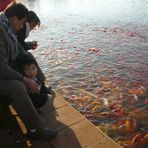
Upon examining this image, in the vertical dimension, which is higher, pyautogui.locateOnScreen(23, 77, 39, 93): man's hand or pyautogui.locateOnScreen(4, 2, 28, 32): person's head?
pyautogui.locateOnScreen(4, 2, 28, 32): person's head

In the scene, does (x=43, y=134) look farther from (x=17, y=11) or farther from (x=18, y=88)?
(x=17, y=11)

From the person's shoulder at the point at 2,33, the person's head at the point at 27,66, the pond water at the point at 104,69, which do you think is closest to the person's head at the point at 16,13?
the person's shoulder at the point at 2,33

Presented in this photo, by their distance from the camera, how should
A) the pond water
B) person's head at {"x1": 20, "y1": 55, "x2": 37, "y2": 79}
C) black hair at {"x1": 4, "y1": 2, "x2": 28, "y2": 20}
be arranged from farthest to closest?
the pond water → person's head at {"x1": 20, "y1": 55, "x2": 37, "y2": 79} → black hair at {"x1": 4, "y1": 2, "x2": 28, "y2": 20}

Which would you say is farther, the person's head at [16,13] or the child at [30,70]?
the child at [30,70]

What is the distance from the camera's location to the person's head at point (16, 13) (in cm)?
376

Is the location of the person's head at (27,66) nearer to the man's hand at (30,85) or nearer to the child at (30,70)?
the child at (30,70)

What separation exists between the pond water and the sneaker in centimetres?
160

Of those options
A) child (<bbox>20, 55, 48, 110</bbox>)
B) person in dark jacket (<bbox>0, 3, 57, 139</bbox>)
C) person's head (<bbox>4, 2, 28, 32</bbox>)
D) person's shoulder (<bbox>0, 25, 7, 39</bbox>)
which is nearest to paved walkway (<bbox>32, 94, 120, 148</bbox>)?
person in dark jacket (<bbox>0, 3, 57, 139</bbox>)

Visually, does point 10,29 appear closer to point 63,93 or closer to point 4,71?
point 4,71

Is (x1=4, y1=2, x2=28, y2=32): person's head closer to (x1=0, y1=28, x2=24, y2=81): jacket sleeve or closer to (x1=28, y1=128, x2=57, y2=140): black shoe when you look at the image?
(x1=0, y1=28, x2=24, y2=81): jacket sleeve

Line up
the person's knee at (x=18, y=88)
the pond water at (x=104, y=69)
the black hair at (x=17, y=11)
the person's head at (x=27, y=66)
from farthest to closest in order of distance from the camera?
the pond water at (x=104, y=69) → the person's head at (x=27, y=66) → the black hair at (x=17, y=11) → the person's knee at (x=18, y=88)

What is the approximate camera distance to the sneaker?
13.3ft

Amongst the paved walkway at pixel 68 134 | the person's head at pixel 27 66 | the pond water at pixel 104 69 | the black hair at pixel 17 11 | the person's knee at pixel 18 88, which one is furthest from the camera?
the pond water at pixel 104 69

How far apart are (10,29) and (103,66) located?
5842 millimetres
